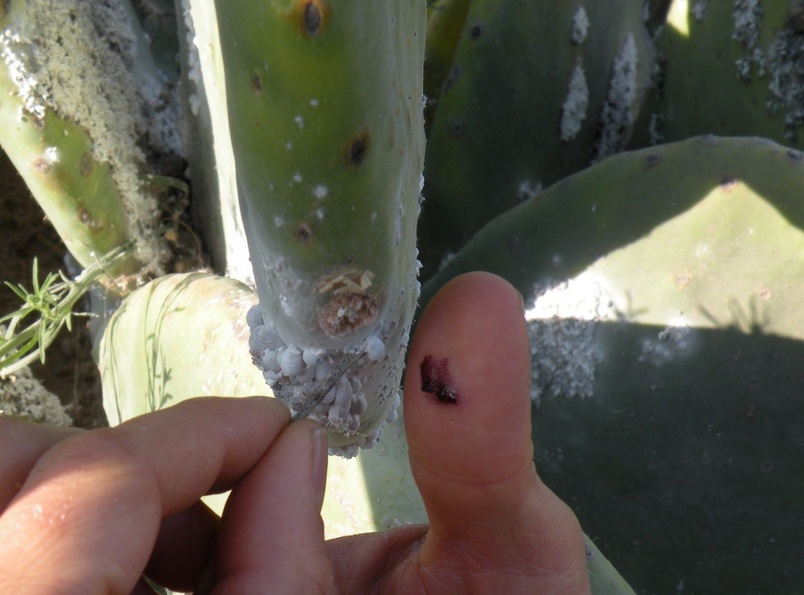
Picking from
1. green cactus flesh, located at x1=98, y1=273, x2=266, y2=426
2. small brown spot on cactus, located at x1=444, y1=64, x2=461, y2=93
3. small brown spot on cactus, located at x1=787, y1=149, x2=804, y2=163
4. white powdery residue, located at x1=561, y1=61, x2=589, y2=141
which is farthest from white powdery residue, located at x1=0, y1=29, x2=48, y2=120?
small brown spot on cactus, located at x1=787, y1=149, x2=804, y2=163

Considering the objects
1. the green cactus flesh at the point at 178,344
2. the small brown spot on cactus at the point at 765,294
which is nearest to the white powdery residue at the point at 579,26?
the small brown spot on cactus at the point at 765,294

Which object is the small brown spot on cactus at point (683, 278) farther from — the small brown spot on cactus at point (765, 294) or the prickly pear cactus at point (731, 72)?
the prickly pear cactus at point (731, 72)

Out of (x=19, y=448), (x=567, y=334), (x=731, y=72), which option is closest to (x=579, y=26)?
(x=731, y=72)

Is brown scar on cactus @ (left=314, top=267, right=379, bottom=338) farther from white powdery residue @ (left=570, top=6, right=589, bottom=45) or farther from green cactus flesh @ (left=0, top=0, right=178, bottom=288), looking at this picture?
white powdery residue @ (left=570, top=6, right=589, bottom=45)

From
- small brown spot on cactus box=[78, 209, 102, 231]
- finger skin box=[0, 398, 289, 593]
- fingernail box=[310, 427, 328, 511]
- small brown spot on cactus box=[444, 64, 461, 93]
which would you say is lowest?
fingernail box=[310, 427, 328, 511]

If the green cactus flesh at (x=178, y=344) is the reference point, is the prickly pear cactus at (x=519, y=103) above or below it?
above

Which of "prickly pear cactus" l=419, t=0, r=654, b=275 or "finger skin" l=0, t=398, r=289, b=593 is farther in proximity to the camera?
"prickly pear cactus" l=419, t=0, r=654, b=275
